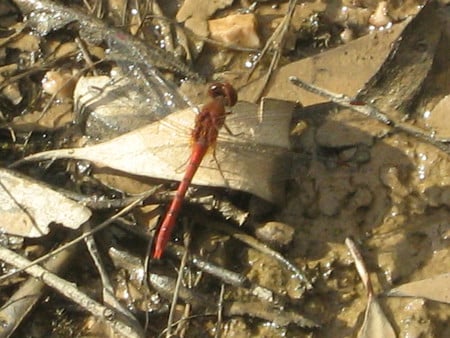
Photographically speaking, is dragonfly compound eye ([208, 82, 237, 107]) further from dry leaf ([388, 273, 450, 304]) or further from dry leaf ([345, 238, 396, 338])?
dry leaf ([388, 273, 450, 304])

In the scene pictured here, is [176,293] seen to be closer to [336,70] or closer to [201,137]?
[201,137]

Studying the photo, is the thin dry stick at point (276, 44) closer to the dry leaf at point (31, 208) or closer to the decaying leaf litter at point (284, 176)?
the decaying leaf litter at point (284, 176)

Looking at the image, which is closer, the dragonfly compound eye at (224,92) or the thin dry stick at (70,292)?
the thin dry stick at (70,292)

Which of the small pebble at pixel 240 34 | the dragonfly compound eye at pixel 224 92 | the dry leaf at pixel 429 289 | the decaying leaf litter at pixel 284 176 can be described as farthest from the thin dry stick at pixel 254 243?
the small pebble at pixel 240 34

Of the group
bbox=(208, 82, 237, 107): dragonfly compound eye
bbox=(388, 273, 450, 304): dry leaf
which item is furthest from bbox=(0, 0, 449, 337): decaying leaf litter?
bbox=(208, 82, 237, 107): dragonfly compound eye

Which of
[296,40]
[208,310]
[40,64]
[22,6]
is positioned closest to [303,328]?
[208,310]

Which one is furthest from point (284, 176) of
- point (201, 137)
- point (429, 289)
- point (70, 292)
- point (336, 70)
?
point (70, 292)
